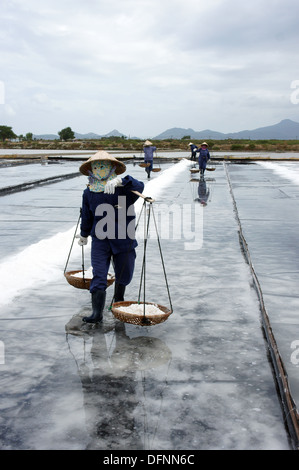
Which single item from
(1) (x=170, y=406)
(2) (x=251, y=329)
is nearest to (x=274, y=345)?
(2) (x=251, y=329)

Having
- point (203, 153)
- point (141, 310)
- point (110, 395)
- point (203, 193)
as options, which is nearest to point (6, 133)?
point (203, 153)

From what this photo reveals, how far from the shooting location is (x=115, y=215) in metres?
4.82

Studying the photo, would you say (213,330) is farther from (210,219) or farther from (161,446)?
(210,219)

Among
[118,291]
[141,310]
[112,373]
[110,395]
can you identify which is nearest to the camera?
[110,395]

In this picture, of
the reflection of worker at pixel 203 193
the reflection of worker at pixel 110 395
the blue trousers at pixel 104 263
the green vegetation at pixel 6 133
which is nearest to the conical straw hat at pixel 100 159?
the blue trousers at pixel 104 263

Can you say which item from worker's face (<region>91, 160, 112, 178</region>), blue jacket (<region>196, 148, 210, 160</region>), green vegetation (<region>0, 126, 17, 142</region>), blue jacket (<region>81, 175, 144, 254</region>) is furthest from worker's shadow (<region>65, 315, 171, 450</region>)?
green vegetation (<region>0, 126, 17, 142</region>)

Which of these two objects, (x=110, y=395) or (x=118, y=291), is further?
Result: (x=118, y=291)

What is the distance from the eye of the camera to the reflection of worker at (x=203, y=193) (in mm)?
14266

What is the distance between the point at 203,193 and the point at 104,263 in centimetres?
1172

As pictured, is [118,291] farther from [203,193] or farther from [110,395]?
[203,193]

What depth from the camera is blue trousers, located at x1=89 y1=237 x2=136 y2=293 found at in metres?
4.80

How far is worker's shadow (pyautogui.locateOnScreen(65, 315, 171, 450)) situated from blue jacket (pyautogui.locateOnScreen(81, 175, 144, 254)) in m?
0.77
